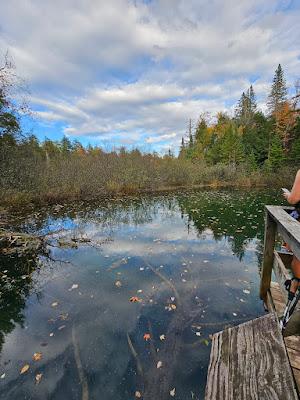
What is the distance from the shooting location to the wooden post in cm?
312

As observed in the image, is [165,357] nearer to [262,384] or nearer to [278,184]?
[262,384]

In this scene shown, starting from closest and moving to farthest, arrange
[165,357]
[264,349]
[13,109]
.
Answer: [264,349], [165,357], [13,109]

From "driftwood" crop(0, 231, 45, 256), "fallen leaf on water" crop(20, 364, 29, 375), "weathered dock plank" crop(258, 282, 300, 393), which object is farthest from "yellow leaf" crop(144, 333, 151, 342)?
"driftwood" crop(0, 231, 45, 256)

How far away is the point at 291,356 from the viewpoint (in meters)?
2.10

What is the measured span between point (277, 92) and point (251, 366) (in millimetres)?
47537

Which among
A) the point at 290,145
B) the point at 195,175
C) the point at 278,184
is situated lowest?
the point at 278,184

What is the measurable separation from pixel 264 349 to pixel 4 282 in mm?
4857

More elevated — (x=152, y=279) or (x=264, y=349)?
(x=264, y=349)

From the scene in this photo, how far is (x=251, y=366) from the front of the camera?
4.14 feet

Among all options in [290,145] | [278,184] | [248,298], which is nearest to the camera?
[248,298]

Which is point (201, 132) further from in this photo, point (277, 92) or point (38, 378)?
point (38, 378)

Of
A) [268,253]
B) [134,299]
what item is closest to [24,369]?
[134,299]

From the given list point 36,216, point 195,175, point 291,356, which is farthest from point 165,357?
point 195,175

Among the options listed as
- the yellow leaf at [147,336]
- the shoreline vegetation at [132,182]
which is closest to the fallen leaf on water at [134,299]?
the yellow leaf at [147,336]
